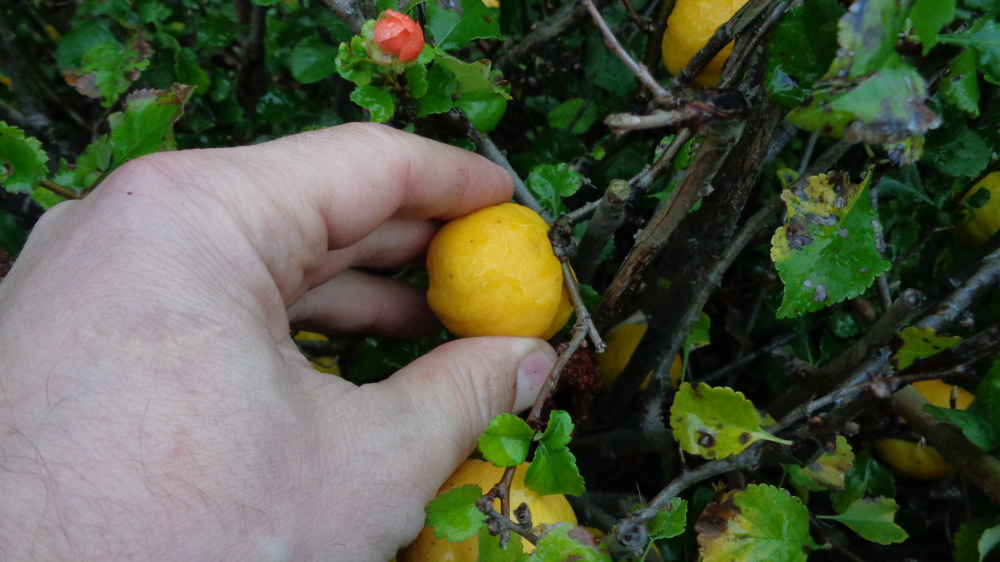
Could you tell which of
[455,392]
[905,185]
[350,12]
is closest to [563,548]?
[455,392]

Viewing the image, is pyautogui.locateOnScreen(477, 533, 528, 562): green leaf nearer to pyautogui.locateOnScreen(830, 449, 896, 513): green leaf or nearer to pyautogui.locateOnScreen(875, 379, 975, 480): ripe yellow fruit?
pyautogui.locateOnScreen(830, 449, 896, 513): green leaf

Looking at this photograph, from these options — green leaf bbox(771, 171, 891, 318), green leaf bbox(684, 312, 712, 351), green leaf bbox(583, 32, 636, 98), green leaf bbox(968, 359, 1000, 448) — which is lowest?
green leaf bbox(684, 312, 712, 351)

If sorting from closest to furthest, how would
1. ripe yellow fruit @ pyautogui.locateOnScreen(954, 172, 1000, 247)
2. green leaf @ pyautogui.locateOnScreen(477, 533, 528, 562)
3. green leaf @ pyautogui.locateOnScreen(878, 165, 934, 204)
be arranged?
1. green leaf @ pyautogui.locateOnScreen(477, 533, 528, 562)
2. green leaf @ pyautogui.locateOnScreen(878, 165, 934, 204)
3. ripe yellow fruit @ pyautogui.locateOnScreen(954, 172, 1000, 247)

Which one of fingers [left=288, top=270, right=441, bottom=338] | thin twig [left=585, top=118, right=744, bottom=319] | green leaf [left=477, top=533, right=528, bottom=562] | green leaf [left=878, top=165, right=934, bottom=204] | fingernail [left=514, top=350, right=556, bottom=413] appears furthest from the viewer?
fingers [left=288, top=270, right=441, bottom=338]

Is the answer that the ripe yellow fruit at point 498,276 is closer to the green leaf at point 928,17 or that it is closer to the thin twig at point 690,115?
the thin twig at point 690,115

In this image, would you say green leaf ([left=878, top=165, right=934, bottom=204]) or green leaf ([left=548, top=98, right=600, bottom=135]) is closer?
green leaf ([left=878, top=165, right=934, bottom=204])

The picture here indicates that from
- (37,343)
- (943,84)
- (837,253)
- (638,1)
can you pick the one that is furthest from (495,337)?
(638,1)

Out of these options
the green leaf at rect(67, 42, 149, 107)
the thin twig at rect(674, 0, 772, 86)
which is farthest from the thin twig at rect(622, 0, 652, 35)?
the green leaf at rect(67, 42, 149, 107)
